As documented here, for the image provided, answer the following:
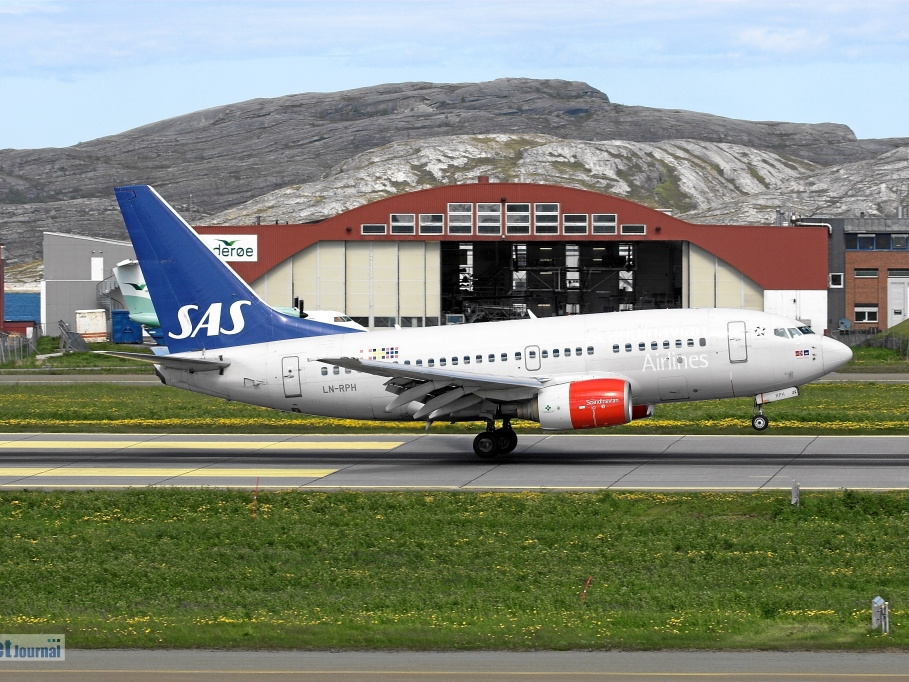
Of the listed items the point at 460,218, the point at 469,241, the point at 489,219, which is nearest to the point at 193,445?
the point at 469,241

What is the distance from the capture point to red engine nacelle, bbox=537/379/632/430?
34125 mm

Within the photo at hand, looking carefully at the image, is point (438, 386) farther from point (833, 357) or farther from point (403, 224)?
point (403, 224)

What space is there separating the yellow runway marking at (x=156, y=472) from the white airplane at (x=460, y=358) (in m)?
2.85

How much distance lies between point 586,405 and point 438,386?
4.57m

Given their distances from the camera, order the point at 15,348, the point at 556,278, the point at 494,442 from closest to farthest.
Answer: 1. the point at 494,442
2. the point at 15,348
3. the point at 556,278

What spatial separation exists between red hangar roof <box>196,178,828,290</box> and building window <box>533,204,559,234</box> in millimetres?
76

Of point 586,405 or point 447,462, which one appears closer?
point 586,405

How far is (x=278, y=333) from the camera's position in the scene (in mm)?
38312

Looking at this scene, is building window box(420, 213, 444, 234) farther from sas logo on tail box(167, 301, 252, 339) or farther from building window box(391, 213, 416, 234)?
sas logo on tail box(167, 301, 252, 339)

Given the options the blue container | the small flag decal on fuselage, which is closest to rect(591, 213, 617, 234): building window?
the blue container

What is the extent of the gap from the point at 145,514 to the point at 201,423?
63.9 feet

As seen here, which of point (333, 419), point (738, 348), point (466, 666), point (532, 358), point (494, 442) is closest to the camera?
point (466, 666)

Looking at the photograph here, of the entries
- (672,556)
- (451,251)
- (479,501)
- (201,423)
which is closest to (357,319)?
(451,251)

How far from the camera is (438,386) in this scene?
3588 cm
